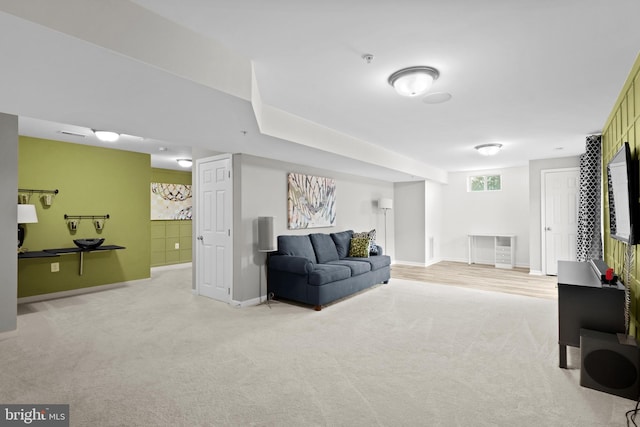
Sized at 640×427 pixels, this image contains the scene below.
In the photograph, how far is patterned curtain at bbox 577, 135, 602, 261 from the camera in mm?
5000

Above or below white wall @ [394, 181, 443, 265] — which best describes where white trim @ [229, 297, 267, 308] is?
below

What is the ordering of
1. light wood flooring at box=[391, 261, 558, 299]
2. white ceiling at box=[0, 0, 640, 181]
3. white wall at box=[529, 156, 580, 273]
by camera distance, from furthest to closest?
white wall at box=[529, 156, 580, 273] < light wood flooring at box=[391, 261, 558, 299] < white ceiling at box=[0, 0, 640, 181]

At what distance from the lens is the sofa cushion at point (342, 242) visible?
19.6ft

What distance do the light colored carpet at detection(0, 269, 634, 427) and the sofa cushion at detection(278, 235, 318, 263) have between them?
0.85 m

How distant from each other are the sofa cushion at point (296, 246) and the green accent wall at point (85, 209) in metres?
3.12

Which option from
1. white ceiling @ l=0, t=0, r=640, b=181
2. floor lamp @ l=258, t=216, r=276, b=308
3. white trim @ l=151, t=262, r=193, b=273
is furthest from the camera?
white trim @ l=151, t=262, r=193, b=273

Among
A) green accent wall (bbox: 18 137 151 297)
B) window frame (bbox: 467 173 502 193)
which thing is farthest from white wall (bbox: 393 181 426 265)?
green accent wall (bbox: 18 137 151 297)

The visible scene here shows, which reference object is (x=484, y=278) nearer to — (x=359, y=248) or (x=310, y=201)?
(x=359, y=248)

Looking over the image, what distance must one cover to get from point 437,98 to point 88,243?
5.55 metres

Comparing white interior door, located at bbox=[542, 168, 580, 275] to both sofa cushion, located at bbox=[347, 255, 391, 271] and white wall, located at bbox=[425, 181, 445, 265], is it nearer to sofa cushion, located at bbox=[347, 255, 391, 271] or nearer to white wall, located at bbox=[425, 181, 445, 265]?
white wall, located at bbox=[425, 181, 445, 265]

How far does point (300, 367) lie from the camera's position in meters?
2.78

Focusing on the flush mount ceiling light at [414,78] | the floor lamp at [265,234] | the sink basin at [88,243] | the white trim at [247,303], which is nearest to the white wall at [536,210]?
the flush mount ceiling light at [414,78]

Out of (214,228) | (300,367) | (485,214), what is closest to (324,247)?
(214,228)

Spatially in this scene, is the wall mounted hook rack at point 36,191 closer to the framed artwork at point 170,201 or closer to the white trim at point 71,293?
the white trim at point 71,293
